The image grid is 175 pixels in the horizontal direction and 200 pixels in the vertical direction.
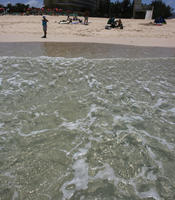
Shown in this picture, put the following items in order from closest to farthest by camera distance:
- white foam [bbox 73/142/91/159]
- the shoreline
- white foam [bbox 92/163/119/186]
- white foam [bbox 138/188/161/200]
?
white foam [bbox 138/188/161/200] → white foam [bbox 92/163/119/186] → white foam [bbox 73/142/91/159] → the shoreline

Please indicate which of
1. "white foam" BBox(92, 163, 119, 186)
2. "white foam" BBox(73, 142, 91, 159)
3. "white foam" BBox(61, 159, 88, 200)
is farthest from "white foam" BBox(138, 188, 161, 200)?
"white foam" BBox(73, 142, 91, 159)

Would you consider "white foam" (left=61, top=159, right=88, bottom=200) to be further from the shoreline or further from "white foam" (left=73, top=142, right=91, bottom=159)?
the shoreline

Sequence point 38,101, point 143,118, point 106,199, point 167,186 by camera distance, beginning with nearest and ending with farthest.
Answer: point 106,199
point 167,186
point 143,118
point 38,101

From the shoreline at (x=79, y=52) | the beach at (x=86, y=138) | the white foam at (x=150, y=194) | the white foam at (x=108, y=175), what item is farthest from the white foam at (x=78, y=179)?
the shoreline at (x=79, y=52)

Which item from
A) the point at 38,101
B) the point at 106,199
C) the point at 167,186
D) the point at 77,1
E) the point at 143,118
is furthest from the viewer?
the point at 77,1

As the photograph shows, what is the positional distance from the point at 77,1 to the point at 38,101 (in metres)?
73.7

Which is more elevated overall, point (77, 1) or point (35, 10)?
point (77, 1)

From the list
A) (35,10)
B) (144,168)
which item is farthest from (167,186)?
(35,10)

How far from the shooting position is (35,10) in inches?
1487

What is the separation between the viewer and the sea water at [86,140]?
1893mm

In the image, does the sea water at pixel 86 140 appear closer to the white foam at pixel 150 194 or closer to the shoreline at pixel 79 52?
the white foam at pixel 150 194

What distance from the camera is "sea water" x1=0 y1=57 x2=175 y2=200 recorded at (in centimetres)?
189

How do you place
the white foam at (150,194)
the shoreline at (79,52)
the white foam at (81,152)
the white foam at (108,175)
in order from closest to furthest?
the white foam at (150,194) < the white foam at (108,175) < the white foam at (81,152) < the shoreline at (79,52)

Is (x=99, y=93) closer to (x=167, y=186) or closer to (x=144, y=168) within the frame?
(x=144, y=168)
